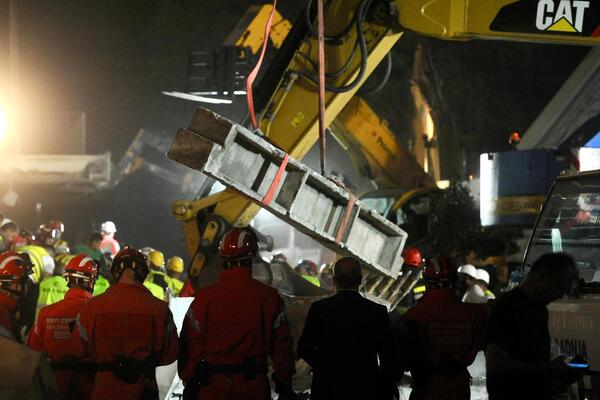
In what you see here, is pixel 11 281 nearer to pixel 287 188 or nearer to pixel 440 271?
pixel 440 271

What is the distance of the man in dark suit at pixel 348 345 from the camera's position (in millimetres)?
6812

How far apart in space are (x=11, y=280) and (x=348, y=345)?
255 cm

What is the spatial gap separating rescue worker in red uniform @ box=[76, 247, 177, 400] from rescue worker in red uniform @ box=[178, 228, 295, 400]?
18 centimetres

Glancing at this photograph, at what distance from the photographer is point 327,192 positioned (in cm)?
1092

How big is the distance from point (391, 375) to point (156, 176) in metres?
38.4

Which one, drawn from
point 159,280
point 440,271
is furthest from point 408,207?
point 440,271

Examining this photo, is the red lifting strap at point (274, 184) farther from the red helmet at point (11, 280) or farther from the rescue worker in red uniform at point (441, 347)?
the rescue worker in red uniform at point (441, 347)

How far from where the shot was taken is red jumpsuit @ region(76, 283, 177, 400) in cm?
682

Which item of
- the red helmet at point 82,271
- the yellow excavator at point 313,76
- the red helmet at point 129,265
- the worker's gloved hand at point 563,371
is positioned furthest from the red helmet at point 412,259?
the worker's gloved hand at point 563,371

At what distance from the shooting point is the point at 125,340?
22.4 ft

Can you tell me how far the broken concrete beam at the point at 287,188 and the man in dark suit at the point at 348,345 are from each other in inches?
126

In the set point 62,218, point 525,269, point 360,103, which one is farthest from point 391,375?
point 62,218

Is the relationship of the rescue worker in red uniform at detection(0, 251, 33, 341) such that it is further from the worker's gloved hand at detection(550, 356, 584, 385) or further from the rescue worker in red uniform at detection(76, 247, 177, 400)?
the worker's gloved hand at detection(550, 356, 584, 385)

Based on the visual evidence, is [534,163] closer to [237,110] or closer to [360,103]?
[360,103]
